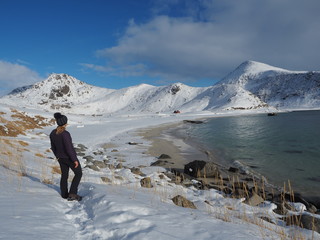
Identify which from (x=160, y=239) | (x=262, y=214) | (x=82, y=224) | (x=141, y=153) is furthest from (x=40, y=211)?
(x=141, y=153)

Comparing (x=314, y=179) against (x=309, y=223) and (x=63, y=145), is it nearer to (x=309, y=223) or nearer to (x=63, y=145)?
(x=309, y=223)

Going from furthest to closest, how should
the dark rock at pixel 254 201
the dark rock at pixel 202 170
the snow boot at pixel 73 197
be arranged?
the dark rock at pixel 202 170 < the dark rock at pixel 254 201 < the snow boot at pixel 73 197

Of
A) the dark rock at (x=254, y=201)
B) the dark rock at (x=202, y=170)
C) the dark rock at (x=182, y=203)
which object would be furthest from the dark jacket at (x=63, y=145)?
the dark rock at (x=202, y=170)

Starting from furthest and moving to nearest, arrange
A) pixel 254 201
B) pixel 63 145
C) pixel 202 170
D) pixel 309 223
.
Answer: pixel 202 170, pixel 254 201, pixel 309 223, pixel 63 145

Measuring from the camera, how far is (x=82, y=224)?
467cm

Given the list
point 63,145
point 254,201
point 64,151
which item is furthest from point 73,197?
point 254,201

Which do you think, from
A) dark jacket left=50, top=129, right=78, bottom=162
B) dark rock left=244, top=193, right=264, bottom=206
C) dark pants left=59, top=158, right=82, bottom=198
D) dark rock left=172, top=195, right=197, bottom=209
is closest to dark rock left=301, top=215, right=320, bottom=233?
dark rock left=244, top=193, right=264, bottom=206

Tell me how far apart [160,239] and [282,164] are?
48.7ft

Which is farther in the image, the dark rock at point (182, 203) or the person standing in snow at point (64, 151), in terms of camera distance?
the dark rock at point (182, 203)

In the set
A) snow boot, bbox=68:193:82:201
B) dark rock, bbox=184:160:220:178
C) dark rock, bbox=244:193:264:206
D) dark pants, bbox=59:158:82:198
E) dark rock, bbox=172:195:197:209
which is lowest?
dark rock, bbox=244:193:264:206

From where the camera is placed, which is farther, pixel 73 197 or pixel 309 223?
pixel 309 223

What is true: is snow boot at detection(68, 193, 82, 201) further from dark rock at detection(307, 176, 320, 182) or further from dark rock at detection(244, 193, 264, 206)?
dark rock at detection(307, 176, 320, 182)

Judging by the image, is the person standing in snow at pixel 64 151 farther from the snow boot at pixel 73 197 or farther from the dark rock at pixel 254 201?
the dark rock at pixel 254 201

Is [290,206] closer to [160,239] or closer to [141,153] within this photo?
[160,239]
